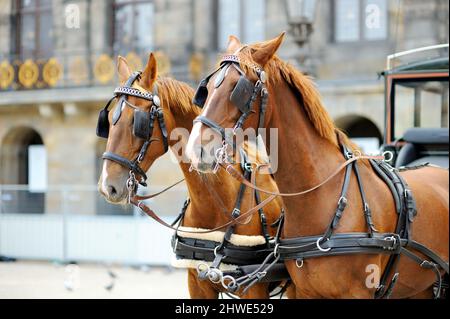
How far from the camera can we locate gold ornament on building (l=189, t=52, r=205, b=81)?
55.7 feet

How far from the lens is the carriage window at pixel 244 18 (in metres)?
16.6

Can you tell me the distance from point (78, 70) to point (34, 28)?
72.0 inches

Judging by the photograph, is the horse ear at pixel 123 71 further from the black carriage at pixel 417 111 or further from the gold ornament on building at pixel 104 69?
the gold ornament on building at pixel 104 69

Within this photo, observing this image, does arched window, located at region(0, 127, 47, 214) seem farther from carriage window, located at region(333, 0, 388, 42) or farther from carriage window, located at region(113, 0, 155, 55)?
carriage window, located at region(333, 0, 388, 42)

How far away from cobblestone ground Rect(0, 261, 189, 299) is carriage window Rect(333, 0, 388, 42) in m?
6.33

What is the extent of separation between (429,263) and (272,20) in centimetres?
1196

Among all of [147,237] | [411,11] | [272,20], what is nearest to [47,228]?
[147,237]

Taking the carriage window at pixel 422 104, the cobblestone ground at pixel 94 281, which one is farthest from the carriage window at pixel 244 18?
the carriage window at pixel 422 104

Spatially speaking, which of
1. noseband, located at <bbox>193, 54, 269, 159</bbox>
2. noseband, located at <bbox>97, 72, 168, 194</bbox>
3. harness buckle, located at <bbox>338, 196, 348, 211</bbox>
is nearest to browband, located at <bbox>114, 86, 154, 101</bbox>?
noseband, located at <bbox>97, 72, 168, 194</bbox>

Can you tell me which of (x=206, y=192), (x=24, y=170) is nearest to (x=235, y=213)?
(x=206, y=192)

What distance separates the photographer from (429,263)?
484 centimetres

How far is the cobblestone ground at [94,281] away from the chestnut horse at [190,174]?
3349mm

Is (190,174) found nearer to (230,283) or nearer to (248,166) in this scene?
(248,166)
